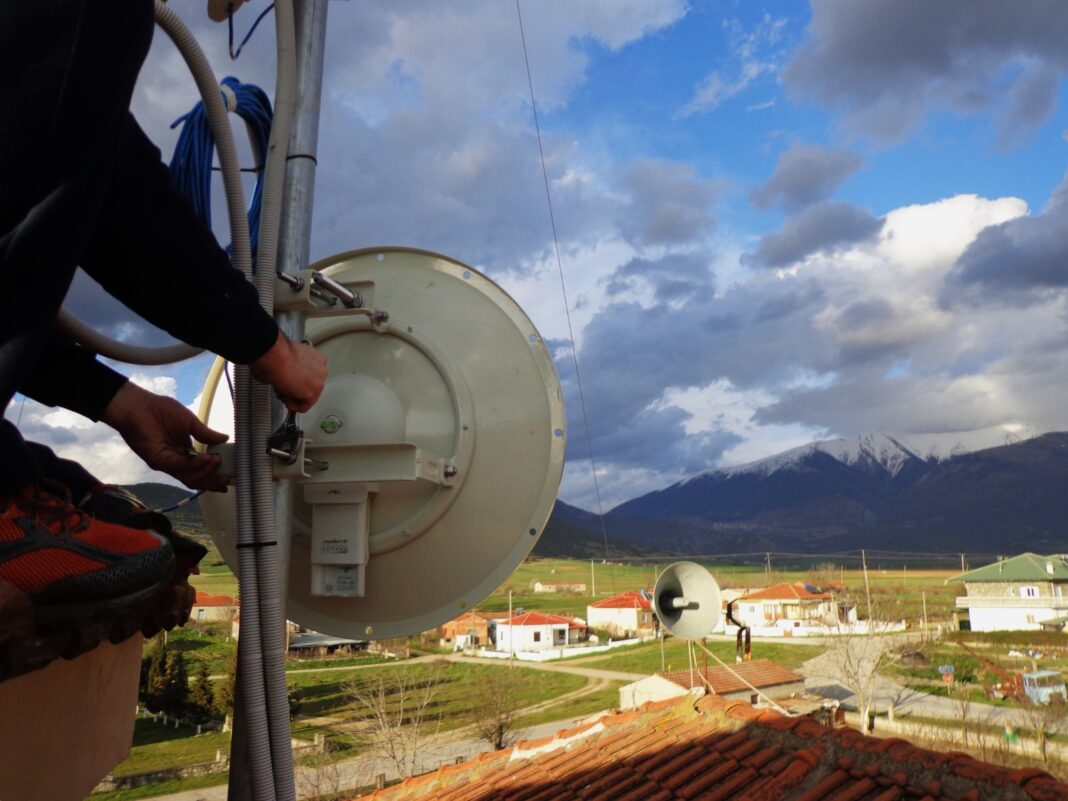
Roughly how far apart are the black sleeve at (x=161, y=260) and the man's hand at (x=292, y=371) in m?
0.12

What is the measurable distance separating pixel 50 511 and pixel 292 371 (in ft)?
1.74

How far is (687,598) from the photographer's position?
730 cm

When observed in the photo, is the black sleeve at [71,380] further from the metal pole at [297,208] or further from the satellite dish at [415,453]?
the satellite dish at [415,453]

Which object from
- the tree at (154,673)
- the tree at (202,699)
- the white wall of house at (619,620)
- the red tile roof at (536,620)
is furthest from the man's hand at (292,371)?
the white wall of house at (619,620)

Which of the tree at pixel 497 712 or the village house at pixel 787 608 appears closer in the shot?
the tree at pixel 497 712

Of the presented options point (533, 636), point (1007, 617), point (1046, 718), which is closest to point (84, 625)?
point (1046, 718)

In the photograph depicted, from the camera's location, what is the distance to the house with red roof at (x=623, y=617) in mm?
57116

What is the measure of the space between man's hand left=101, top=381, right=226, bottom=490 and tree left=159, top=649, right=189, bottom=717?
33747 mm

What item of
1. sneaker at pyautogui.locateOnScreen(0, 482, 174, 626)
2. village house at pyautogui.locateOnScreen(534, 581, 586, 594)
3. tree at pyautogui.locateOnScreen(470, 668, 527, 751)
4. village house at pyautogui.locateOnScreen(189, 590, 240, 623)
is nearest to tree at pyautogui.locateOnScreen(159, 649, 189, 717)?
village house at pyautogui.locateOnScreen(189, 590, 240, 623)

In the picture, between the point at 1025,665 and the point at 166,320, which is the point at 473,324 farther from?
the point at 1025,665

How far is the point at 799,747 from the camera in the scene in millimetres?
4625

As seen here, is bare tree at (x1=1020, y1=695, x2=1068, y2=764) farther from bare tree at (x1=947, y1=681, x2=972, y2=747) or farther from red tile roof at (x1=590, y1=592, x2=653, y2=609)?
red tile roof at (x1=590, y1=592, x2=653, y2=609)

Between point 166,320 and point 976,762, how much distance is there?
14.1 feet

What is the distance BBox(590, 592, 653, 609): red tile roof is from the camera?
187ft
